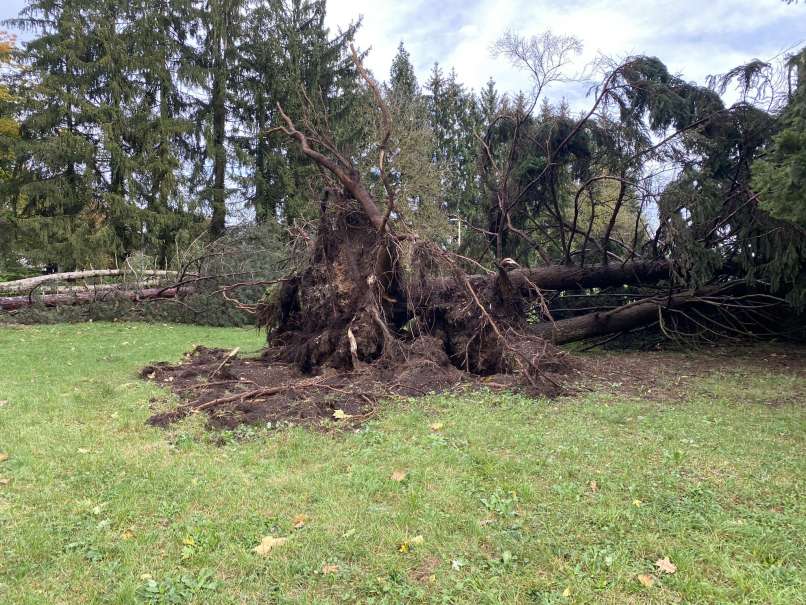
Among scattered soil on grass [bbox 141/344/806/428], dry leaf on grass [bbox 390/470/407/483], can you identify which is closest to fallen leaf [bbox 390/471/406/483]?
dry leaf on grass [bbox 390/470/407/483]

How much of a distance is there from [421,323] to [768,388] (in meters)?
4.12

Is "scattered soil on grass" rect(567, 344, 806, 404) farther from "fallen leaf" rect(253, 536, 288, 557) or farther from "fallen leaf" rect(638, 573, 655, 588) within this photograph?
"fallen leaf" rect(253, 536, 288, 557)

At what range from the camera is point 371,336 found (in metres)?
7.04

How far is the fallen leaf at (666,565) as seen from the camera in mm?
2515

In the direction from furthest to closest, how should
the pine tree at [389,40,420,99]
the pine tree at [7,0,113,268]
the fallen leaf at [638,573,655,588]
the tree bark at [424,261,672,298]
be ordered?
the pine tree at [389,40,420,99] < the pine tree at [7,0,113,268] < the tree bark at [424,261,672,298] < the fallen leaf at [638,573,655,588]

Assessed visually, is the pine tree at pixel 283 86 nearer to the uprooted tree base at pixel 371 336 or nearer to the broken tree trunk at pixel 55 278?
the broken tree trunk at pixel 55 278

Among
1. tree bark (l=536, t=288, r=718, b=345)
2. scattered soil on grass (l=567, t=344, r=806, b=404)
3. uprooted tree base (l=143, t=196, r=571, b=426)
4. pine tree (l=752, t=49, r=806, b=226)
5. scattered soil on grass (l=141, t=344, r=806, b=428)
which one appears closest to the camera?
pine tree (l=752, t=49, r=806, b=226)

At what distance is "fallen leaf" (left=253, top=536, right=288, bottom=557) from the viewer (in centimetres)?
270

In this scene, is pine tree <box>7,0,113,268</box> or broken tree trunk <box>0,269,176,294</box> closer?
broken tree trunk <box>0,269,176,294</box>

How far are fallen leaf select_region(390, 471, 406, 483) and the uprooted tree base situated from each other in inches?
71.1

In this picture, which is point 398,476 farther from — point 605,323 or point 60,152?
point 60,152

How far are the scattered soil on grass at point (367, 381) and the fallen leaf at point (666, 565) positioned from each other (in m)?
2.84

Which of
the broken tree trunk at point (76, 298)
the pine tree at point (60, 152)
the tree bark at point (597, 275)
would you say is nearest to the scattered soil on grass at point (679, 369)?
the tree bark at point (597, 275)

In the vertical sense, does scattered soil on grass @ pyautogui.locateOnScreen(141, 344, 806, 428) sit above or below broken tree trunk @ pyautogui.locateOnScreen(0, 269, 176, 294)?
below
